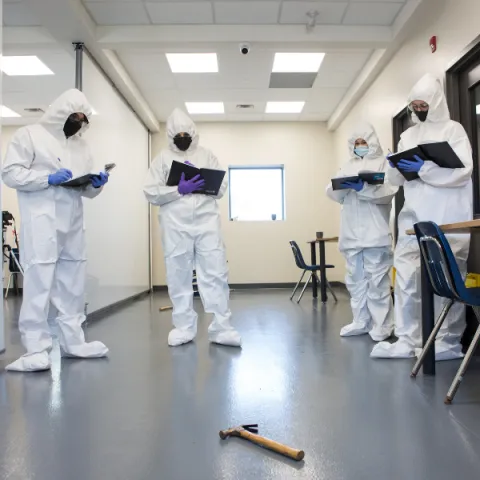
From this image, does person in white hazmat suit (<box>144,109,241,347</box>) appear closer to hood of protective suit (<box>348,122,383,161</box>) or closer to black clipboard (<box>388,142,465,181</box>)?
hood of protective suit (<box>348,122,383,161</box>)

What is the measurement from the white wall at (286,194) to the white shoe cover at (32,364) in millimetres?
4940

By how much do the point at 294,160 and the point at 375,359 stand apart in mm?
5305

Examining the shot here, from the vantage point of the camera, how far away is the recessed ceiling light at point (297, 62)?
15.9 ft

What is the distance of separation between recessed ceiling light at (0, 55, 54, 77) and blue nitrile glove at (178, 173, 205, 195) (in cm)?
297

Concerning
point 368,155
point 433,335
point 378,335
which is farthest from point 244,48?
point 433,335

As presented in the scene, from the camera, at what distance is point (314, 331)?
134 inches

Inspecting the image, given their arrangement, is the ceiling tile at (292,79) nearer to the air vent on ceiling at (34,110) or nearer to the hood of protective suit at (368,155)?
the hood of protective suit at (368,155)

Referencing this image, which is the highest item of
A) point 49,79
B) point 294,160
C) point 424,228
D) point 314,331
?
point 49,79

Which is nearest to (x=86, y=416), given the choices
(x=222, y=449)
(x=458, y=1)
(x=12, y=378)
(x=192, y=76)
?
(x=222, y=449)

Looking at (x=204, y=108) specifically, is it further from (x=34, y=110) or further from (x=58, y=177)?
(x=58, y=177)

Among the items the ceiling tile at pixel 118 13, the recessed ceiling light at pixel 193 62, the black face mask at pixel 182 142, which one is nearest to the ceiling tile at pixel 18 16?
the ceiling tile at pixel 118 13

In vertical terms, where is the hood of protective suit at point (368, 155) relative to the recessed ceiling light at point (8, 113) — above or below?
below

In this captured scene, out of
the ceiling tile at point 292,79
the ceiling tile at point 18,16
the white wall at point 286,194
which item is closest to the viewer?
the ceiling tile at point 18,16

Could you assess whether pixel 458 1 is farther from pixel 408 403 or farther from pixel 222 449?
pixel 222 449
